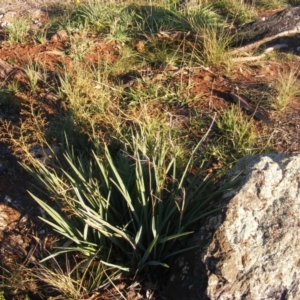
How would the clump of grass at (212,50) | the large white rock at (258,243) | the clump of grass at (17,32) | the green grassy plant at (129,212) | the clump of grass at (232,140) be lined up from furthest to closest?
the clump of grass at (17,32), the clump of grass at (212,50), the clump of grass at (232,140), the green grassy plant at (129,212), the large white rock at (258,243)

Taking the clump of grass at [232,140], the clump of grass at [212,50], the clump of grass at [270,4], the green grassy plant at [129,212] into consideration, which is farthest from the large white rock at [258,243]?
the clump of grass at [270,4]

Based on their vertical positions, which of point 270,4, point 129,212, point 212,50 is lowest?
point 270,4


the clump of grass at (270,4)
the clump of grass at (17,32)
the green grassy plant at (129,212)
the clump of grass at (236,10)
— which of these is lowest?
the clump of grass at (270,4)

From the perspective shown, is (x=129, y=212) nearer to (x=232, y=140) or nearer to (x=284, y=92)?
(x=232, y=140)

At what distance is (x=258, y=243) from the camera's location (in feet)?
10.1

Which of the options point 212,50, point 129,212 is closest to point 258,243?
point 129,212

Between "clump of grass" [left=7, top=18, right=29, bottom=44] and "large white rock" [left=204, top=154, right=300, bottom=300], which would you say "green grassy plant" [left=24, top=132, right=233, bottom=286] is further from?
"clump of grass" [left=7, top=18, right=29, bottom=44]

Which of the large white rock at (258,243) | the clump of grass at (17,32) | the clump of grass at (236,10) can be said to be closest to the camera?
the large white rock at (258,243)

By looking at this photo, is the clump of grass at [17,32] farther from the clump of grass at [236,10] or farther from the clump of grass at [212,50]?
the clump of grass at [236,10]

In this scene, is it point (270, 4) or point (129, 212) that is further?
point (270, 4)

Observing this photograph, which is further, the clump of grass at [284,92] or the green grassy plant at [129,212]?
the clump of grass at [284,92]

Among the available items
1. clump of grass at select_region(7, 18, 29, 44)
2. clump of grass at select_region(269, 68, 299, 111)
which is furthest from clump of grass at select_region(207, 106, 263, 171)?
clump of grass at select_region(7, 18, 29, 44)

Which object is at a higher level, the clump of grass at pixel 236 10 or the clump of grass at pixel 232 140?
the clump of grass at pixel 232 140

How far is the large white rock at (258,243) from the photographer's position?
3000 mm
